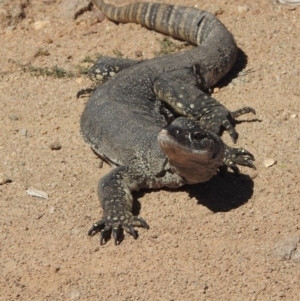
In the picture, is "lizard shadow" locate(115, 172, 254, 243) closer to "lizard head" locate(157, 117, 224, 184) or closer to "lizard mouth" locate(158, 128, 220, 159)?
"lizard head" locate(157, 117, 224, 184)

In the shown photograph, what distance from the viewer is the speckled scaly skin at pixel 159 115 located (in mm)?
7770

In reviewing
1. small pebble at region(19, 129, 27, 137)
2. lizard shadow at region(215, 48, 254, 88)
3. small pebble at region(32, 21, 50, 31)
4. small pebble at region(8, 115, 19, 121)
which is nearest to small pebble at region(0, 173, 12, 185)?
small pebble at region(19, 129, 27, 137)

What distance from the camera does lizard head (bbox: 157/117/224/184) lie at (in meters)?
7.45

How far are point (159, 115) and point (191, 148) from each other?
223 centimetres

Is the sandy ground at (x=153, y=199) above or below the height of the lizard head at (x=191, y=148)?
below

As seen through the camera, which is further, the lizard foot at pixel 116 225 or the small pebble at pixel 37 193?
the small pebble at pixel 37 193

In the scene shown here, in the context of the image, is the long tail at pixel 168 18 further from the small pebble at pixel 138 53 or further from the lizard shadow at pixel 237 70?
the small pebble at pixel 138 53

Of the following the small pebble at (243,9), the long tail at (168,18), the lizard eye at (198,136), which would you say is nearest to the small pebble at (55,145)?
the lizard eye at (198,136)

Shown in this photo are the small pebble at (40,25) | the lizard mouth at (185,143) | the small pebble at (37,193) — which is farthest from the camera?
the small pebble at (40,25)

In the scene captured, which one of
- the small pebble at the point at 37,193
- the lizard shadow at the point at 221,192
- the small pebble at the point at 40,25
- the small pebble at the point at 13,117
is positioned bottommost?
the small pebble at the point at 40,25

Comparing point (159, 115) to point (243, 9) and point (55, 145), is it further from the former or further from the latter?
point (243, 9)

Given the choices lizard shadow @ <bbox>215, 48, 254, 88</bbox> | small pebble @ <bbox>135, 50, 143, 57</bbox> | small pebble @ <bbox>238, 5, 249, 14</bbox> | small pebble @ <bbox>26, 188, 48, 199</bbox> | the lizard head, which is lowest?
small pebble @ <bbox>135, 50, 143, 57</bbox>

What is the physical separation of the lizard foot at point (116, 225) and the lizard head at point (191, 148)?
64 cm

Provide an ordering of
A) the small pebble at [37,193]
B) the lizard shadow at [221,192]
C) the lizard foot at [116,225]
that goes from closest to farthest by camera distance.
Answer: the lizard foot at [116,225] → the lizard shadow at [221,192] → the small pebble at [37,193]
